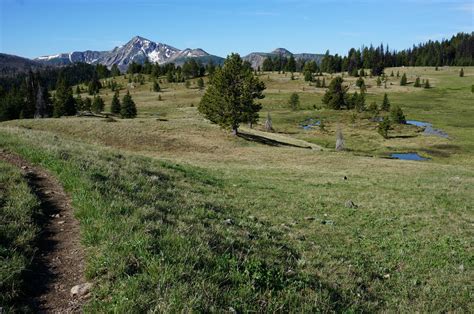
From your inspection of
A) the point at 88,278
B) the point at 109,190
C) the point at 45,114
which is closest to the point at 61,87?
the point at 45,114

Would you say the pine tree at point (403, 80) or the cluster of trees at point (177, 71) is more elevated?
the cluster of trees at point (177, 71)

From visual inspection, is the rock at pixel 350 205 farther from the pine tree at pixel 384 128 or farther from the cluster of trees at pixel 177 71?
the cluster of trees at pixel 177 71

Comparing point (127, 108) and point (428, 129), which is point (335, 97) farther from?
point (127, 108)

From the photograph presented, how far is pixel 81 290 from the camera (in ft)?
16.5

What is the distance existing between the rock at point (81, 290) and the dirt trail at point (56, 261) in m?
0.07

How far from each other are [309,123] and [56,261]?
91.0 meters

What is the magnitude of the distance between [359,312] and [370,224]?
7.87 metres

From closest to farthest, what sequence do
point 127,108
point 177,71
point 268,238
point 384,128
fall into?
point 268,238 < point 384,128 < point 127,108 < point 177,71

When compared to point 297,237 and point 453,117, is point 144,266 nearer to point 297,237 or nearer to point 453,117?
point 297,237

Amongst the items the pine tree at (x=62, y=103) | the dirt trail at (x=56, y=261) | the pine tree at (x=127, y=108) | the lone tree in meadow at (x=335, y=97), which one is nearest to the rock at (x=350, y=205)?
the dirt trail at (x=56, y=261)

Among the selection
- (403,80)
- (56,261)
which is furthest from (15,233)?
(403,80)

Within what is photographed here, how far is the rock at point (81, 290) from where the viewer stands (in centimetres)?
495

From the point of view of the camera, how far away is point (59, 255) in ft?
19.8

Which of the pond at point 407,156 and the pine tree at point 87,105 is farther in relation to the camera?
the pine tree at point 87,105
